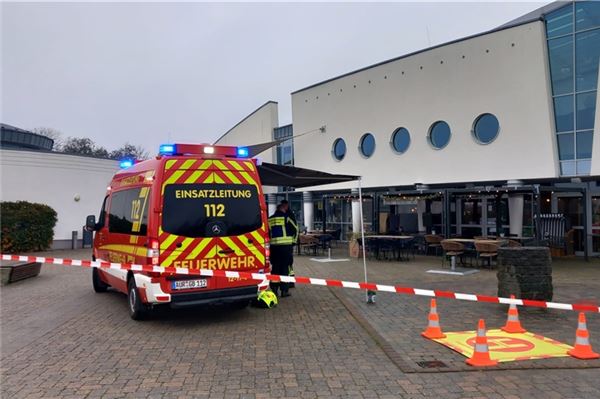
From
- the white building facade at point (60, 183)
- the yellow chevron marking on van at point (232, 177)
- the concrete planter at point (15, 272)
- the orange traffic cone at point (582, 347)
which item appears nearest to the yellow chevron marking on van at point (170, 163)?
the yellow chevron marking on van at point (232, 177)

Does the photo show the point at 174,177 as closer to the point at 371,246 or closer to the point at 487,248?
the point at 487,248

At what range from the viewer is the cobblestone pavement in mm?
4375

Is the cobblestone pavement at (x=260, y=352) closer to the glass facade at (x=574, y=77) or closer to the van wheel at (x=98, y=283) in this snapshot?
the van wheel at (x=98, y=283)

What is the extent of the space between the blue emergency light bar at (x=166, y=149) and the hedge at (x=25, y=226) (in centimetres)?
1420

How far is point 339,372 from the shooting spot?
482cm

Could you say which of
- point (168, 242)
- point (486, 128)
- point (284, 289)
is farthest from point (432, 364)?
point (486, 128)

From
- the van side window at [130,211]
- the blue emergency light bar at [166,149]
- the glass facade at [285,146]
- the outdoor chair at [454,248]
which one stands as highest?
the glass facade at [285,146]

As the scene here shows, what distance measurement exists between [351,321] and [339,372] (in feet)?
7.60

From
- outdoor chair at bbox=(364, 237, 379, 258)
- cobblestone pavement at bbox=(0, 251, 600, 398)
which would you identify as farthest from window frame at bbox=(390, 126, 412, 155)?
cobblestone pavement at bbox=(0, 251, 600, 398)

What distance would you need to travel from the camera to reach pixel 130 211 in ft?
24.7

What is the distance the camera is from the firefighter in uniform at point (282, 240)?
902cm

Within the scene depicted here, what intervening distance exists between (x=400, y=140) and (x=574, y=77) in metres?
6.81

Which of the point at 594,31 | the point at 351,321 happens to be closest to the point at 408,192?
the point at 594,31

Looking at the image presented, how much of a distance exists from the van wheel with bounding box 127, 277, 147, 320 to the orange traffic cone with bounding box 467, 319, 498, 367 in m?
4.61
